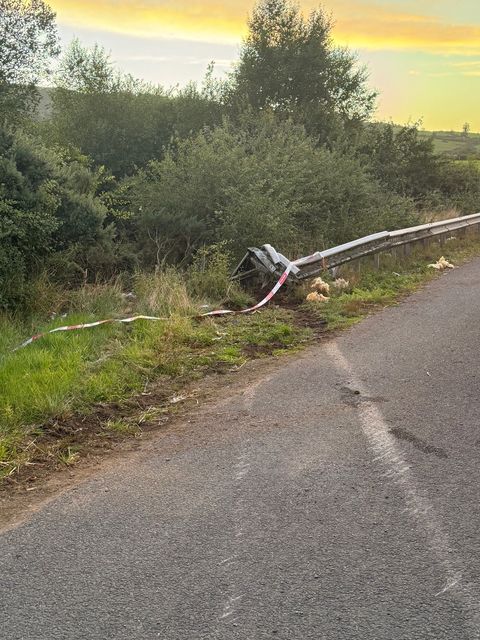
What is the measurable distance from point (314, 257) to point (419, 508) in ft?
23.7

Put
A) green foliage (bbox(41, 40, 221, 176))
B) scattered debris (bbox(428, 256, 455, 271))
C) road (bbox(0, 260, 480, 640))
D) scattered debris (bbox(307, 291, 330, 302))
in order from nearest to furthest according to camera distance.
Answer: road (bbox(0, 260, 480, 640))
scattered debris (bbox(307, 291, 330, 302))
scattered debris (bbox(428, 256, 455, 271))
green foliage (bbox(41, 40, 221, 176))

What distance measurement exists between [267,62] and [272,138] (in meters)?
11.5

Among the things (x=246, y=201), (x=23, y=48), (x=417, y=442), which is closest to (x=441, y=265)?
(x=246, y=201)

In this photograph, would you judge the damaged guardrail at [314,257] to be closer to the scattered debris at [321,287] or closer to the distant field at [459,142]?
the scattered debris at [321,287]

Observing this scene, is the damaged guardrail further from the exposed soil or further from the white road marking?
the white road marking

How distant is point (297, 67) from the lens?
25781mm

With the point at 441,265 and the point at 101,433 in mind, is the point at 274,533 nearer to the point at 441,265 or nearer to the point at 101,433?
the point at 101,433

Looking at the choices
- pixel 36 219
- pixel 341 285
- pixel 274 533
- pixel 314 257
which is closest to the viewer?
pixel 274 533

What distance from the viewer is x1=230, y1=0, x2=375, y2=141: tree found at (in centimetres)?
2570

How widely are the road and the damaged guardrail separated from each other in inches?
186

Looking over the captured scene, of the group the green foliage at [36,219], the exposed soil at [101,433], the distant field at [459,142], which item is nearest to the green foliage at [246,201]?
the green foliage at [36,219]

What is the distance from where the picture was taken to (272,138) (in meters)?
16.3

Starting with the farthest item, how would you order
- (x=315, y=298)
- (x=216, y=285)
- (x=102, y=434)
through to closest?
(x=216, y=285), (x=315, y=298), (x=102, y=434)

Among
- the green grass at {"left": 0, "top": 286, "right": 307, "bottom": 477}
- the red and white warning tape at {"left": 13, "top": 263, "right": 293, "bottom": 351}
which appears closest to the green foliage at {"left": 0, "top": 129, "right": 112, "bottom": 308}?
the green grass at {"left": 0, "top": 286, "right": 307, "bottom": 477}
